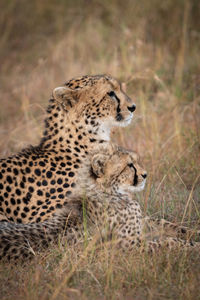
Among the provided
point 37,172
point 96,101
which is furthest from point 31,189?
point 96,101

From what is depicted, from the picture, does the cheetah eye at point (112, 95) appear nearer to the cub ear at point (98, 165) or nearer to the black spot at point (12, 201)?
the cub ear at point (98, 165)

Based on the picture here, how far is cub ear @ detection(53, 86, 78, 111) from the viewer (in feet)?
13.6

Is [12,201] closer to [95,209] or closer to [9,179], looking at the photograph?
[9,179]

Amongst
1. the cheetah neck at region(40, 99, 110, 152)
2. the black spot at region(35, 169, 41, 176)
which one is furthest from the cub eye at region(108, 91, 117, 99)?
the black spot at region(35, 169, 41, 176)

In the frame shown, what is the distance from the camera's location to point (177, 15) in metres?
8.63

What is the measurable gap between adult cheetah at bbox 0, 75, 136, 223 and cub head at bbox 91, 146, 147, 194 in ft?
0.81

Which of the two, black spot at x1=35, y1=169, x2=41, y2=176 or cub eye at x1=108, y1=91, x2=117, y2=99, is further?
cub eye at x1=108, y1=91, x2=117, y2=99

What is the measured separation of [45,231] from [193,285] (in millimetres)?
969

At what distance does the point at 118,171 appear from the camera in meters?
3.90

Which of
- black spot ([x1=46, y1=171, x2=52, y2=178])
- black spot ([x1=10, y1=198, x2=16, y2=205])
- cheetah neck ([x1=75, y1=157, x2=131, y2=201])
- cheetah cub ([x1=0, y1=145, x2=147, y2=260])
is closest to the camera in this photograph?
cheetah cub ([x1=0, y1=145, x2=147, y2=260])

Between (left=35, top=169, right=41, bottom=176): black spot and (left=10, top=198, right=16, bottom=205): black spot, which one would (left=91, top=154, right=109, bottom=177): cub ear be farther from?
(left=10, top=198, right=16, bottom=205): black spot

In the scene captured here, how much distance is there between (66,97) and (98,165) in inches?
29.2

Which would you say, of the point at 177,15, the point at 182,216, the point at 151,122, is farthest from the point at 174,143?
the point at 177,15

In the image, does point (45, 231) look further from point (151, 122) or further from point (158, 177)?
point (151, 122)
